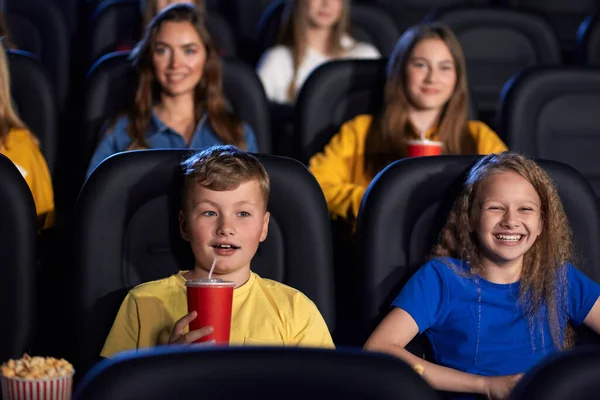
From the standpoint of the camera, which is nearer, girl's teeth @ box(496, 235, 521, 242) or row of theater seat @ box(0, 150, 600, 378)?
row of theater seat @ box(0, 150, 600, 378)

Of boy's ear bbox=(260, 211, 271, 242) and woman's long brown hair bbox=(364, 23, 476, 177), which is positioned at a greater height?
woman's long brown hair bbox=(364, 23, 476, 177)

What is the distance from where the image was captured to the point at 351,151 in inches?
91.5

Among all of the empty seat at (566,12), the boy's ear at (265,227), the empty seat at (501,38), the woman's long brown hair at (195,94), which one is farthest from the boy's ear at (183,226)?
the empty seat at (566,12)

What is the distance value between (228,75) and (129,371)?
1728mm

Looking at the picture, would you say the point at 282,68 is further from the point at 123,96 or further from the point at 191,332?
the point at 191,332

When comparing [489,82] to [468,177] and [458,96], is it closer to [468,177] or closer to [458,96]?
[458,96]

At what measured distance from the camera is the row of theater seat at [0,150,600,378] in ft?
4.87

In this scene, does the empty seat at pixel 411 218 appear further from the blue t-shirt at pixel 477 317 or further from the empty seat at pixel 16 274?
the empty seat at pixel 16 274

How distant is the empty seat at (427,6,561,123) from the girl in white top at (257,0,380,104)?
0.90 feet

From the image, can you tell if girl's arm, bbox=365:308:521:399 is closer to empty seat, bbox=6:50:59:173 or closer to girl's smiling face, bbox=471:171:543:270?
girl's smiling face, bbox=471:171:543:270

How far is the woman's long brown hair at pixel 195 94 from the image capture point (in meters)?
2.29

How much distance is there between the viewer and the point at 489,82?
Answer: 3.16 meters

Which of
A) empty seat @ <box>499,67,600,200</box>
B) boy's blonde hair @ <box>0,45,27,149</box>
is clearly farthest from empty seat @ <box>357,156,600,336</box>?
boy's blonde hair @ <box>0,45,27,149</box>

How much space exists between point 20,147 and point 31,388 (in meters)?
1.04
